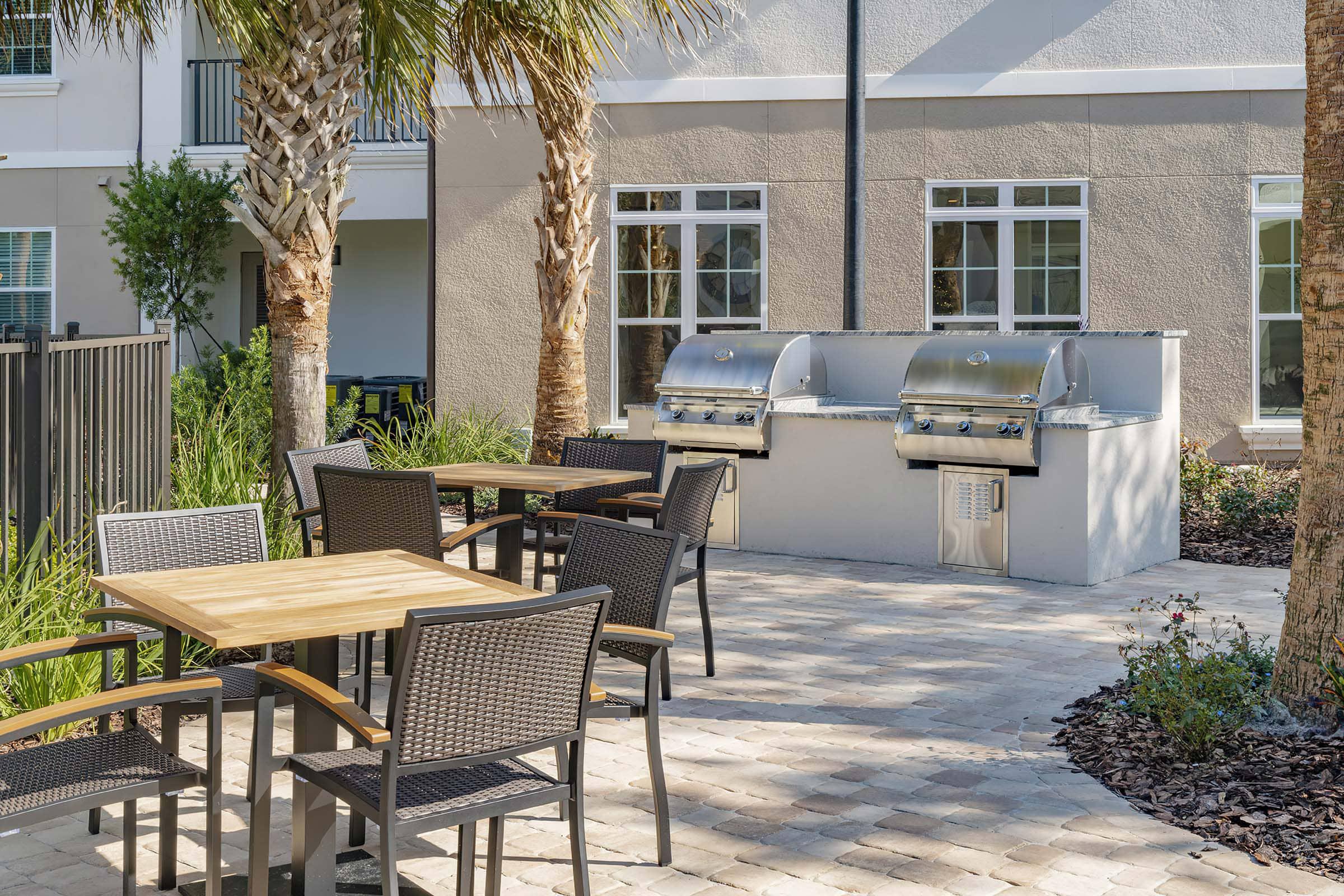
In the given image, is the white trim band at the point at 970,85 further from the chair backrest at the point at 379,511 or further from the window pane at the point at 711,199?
the chair backrest at the point at 379,511

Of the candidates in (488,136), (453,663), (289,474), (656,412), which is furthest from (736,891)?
(488,136)

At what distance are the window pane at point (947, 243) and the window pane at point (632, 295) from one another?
295cm

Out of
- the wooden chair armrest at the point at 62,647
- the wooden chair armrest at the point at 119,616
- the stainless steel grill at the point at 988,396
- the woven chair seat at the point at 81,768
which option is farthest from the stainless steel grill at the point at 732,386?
Result: the woven chair seat at the point at 81,768

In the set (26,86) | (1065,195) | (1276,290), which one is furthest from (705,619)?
Answer: (26,86)

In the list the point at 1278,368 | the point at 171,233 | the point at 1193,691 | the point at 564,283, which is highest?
the point at 171,233

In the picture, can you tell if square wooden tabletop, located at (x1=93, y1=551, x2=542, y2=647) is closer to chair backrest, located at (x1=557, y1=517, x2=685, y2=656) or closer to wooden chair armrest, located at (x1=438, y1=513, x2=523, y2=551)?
chair backrest, located at (x1=557, y1=517, x2=685, y2=656)

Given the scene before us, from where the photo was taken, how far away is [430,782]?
3471mm

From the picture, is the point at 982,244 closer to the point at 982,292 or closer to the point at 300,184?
the point at 982,292

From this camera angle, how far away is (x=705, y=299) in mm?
13984

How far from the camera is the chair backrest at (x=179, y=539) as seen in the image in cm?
462

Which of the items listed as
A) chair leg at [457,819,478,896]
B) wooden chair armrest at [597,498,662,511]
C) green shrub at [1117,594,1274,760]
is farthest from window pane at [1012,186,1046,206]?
chair leg at [457,819,478,896]

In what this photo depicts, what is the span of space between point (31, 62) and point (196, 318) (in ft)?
13.7

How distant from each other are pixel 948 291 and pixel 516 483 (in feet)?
25.4

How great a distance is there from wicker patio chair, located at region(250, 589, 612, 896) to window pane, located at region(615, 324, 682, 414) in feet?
34.9
